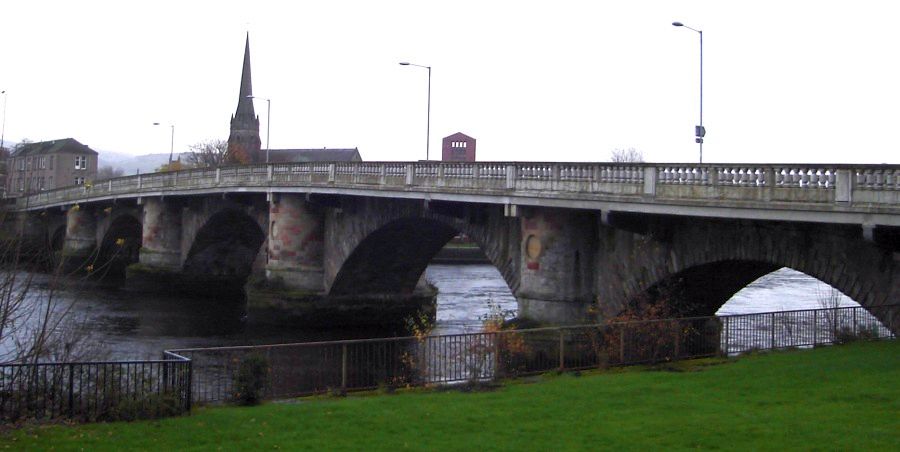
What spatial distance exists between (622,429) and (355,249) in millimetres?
30892

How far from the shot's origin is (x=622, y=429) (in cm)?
1441

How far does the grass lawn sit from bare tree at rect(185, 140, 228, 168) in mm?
107684

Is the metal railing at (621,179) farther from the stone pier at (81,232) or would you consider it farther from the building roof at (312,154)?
the building roof at (312,154)

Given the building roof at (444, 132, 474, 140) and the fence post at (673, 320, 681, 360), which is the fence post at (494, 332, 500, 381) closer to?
the fence post at (673, 320, 681, 360)

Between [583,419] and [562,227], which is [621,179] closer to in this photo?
[562,227]

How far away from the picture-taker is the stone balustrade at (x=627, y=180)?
19.7 m

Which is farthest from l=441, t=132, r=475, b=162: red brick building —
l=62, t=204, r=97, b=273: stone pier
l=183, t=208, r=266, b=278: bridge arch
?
l=62, t=204, r=97, b=273: stone pier

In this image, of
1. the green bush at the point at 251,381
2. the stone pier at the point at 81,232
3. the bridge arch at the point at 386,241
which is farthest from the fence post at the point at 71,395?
the stone pier at the point at 81,232

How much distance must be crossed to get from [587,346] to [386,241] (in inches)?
912

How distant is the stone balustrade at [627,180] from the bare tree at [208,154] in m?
80.9

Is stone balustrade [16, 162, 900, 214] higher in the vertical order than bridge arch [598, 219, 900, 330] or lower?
higher

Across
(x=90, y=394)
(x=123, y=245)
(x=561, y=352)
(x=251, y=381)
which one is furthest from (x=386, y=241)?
(x=123, y=245)

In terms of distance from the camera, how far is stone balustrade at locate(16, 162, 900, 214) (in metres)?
19.7

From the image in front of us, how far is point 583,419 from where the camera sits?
15.4 m
